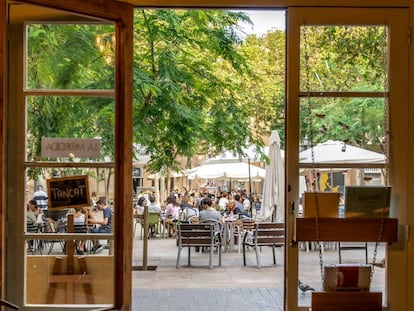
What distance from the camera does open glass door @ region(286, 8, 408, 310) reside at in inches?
121

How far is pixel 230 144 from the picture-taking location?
7582mm

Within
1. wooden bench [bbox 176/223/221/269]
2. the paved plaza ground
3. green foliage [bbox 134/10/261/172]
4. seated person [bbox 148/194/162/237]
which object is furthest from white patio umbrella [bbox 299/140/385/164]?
seated person [bbox 148/194/162/237]

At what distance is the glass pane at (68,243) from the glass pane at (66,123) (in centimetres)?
10

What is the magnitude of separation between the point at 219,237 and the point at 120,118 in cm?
524

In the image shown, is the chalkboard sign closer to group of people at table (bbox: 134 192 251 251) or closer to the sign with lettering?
the sign with lettering

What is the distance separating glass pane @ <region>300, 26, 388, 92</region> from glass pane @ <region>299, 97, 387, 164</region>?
11 centimetres

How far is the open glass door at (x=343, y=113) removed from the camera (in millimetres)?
3080

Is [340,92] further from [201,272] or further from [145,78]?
[201,272]

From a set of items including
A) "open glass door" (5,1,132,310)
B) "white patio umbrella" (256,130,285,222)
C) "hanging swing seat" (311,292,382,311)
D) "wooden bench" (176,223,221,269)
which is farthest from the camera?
"white patio umbrella" (256,130,285,222)

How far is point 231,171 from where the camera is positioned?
36.5 ft

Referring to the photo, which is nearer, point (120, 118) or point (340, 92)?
point (120, 118)

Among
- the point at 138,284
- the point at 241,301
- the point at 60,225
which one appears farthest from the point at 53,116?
the point at 138,284

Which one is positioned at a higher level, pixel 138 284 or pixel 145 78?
pixel 145 78

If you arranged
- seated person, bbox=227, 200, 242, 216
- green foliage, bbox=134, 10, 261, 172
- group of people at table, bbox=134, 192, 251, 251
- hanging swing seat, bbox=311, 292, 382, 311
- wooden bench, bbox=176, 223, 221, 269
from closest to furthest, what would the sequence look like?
hanging swing seat, bbox=311, 292, 382, 311
green foliage, bbox=134, 10, 261, 172
wooden bench, bbox=176, 223, 221, 269
group of people at table, bbox=134, 192, 251, 251
seated person, bbox=227, 200, 242, 216
